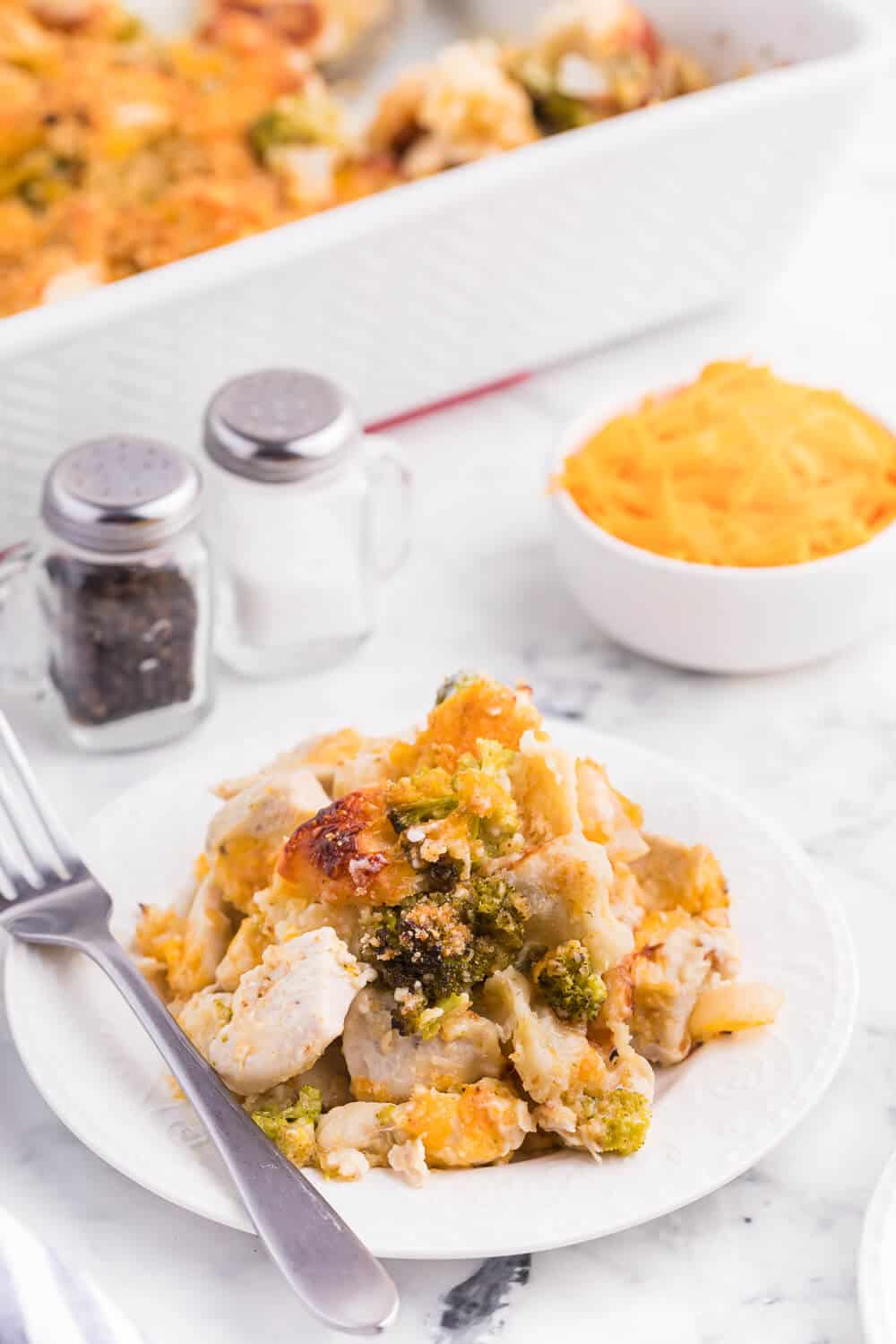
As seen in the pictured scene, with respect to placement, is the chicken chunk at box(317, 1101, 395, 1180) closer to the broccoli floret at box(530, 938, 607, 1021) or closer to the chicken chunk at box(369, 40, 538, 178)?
the broccoli floret at box(530, 938, 607, 1021)

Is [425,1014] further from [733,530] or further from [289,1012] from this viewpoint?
[733,530]

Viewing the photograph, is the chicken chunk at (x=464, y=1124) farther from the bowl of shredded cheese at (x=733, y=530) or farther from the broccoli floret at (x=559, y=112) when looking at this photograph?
the broccoli floret at (x=559, y=112)

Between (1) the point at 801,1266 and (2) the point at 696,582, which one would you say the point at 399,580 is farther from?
(1) the point at 801,1266

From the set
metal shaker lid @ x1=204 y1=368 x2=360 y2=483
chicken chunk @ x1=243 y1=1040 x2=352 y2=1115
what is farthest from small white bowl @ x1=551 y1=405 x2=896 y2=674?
chicken chunk @ x1=243 y1=1040 x2=352 y2=1115

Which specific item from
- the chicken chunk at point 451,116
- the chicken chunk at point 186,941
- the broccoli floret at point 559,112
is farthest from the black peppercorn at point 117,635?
the broccoli floret at point 559,112

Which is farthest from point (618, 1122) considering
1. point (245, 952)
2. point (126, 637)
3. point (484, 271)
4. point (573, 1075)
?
point (484, 271)

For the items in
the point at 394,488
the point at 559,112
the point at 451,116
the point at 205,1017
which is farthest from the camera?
the point at 559,112
